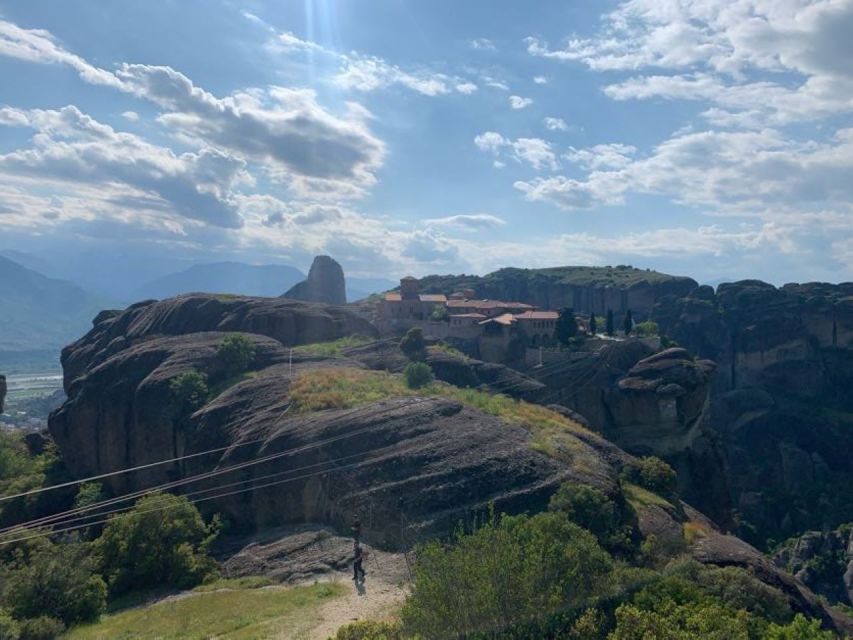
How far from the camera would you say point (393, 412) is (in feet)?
122

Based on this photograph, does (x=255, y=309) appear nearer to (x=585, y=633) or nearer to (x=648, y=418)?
(x=648, y=418)

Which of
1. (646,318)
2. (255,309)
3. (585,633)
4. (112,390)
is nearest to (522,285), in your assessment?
(646,318)

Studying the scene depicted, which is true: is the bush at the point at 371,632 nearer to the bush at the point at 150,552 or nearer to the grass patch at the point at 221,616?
the grass patch at the point at 221,616

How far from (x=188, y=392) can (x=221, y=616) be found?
26370 mm

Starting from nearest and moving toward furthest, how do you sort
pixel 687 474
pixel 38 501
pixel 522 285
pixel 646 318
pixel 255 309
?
pixel 38 501, pixel 687 474, pixel 255 309, pixel 646 318, pixel 522 285

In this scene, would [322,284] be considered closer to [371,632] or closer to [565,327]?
[565,327]

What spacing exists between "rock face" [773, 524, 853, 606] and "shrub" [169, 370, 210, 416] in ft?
210

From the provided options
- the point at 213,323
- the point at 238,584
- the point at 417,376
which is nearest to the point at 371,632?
the point at 238,584

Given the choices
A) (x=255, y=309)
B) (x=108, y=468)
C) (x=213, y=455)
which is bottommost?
(x=108, y=468)

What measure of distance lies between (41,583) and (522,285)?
6469 inches

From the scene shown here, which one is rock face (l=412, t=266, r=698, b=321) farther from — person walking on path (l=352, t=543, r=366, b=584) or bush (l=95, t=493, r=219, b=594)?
person walking on path (l=352, t=543, r=366, b=584)

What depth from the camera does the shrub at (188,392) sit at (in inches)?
1809

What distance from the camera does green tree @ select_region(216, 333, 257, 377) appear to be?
5159 cm

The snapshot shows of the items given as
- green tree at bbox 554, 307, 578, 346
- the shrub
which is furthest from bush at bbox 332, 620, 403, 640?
green tree at bbox 554, 307, 578, 346
